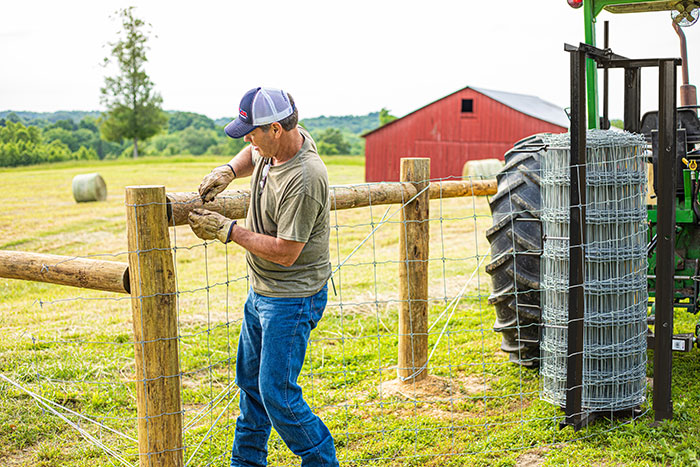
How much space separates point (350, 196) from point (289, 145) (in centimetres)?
136

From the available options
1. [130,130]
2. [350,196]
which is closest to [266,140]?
[350,196]

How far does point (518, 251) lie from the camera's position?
5055 millimetres

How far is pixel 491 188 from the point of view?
6.15 meters

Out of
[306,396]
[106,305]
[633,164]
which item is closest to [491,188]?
[633,164]

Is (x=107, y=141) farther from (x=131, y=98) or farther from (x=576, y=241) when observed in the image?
(x=576, y=241)

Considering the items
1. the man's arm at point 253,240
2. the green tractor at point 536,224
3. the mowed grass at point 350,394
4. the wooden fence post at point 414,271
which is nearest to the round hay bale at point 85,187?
the mowed grass at point 350,394

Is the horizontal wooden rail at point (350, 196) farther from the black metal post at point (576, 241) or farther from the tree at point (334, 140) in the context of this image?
the tree at point (334, 140)

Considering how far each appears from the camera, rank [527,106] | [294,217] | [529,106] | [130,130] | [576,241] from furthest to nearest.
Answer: [130,130], [529,106], [527,106], [576,241], [294,217]

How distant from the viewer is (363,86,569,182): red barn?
29.0 metres

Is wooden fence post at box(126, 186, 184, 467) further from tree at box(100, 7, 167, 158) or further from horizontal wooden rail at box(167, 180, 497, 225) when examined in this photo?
tree at box(100, 7, 167, 158)

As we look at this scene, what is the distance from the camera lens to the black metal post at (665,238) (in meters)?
4.00

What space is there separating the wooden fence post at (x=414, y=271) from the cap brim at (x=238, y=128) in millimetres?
2010

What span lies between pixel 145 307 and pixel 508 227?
292 cm

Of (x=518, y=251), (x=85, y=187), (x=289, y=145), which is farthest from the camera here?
(x=85, y=187)
